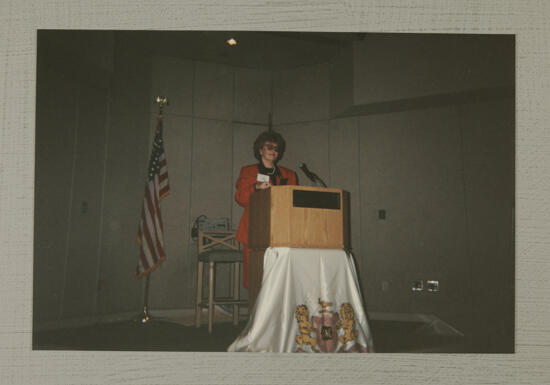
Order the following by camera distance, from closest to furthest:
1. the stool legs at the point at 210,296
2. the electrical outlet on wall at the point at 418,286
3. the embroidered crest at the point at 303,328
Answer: the embroidered crest at the point at 303,328 → the stool legs at the point at 210,296 → the electrical outlet on wall at the point at 418,286

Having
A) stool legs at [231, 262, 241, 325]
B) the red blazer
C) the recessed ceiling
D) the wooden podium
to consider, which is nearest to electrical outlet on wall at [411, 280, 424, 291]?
the wooden podium

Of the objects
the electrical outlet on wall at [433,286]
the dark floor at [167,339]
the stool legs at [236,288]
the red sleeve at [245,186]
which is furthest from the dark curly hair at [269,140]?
the electrical outlet on wall at [433,286]

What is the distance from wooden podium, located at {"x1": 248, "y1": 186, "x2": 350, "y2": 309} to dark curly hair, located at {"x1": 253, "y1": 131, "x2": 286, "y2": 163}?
256 mm

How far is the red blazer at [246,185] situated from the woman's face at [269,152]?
2.5 inches

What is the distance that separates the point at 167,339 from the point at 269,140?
1210 millimetres

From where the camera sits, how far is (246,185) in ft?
8.14

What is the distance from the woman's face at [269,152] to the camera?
2.52 metres

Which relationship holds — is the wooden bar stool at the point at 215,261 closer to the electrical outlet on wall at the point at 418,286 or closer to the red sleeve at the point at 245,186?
the red sleeve at the point at 245,186

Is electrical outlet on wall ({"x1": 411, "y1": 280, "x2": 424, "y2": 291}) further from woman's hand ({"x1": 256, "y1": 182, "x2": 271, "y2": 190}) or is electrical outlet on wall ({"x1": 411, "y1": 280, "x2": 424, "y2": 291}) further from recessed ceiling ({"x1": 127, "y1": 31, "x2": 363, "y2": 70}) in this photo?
recessed ceiling ({"x1": 127, "y1": 31, "x2": 363, "y2": 70})

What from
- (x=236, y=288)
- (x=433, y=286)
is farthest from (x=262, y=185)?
(x=433, y=286)

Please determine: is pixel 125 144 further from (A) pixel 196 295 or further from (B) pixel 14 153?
(A) pixel 196 295

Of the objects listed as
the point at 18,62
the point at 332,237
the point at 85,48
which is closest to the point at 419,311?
the point at 332,237

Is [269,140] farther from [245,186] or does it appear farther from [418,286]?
[418,286]

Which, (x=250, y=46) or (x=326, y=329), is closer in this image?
(x=326, y=329)
